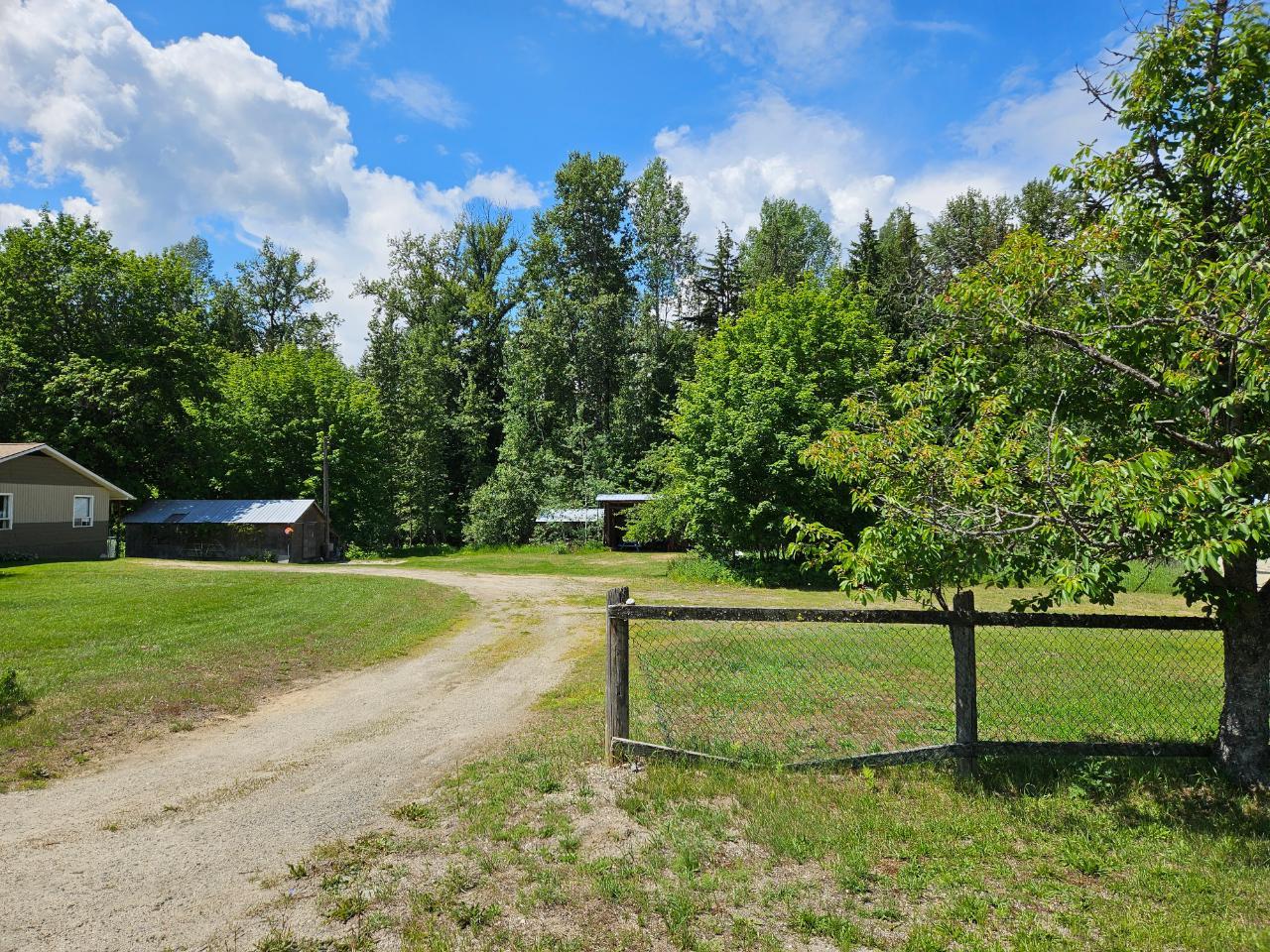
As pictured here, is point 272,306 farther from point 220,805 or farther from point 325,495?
point 220,805

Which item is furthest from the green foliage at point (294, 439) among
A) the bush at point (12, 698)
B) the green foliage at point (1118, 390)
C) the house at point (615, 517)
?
the green foliage at point (1118, 390)

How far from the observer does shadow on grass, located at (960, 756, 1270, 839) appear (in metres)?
5.38

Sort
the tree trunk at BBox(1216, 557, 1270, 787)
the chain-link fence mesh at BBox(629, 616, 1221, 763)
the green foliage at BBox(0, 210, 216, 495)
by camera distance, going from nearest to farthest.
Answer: the tree trunk at BBox(1216, 557, 1270, 787)
the chain-link fence mesh at BBox(629, 616, 1221, 763)
the green foliage at BBox(0, 210, 216, 495)

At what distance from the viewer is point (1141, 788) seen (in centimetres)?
591

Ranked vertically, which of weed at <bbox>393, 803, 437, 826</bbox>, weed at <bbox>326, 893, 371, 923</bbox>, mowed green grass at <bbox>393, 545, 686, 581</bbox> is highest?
weed at <bbox>326, 893, 371, 923</bbox>

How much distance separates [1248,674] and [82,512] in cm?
4228

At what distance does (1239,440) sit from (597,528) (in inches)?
1589

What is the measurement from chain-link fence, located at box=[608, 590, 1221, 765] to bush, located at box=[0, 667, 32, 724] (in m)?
7.15

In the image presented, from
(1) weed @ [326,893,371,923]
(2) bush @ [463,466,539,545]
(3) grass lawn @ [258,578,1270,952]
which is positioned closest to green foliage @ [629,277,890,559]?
(2) bush @ [463,466,539,545]

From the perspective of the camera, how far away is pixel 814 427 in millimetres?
24906

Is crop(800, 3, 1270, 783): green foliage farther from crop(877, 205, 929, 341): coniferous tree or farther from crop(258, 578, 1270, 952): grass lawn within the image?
crop(877, 205, 929, 341): coniferous tree

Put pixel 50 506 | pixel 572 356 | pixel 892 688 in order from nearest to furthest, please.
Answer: pixel 892 688 < pixel 50 506 < pixel 572 356

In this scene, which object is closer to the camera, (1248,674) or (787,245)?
(1248,674)

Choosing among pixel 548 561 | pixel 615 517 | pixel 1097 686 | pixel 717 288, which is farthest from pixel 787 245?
pixel 1097 686
